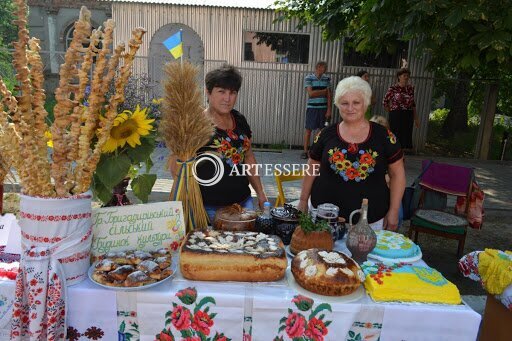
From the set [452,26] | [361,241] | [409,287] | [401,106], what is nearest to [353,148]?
[361,241]

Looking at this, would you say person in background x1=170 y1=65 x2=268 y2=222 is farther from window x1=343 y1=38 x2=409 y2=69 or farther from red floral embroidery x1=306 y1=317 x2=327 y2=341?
window x1=343 y1=38 x2=409 y2=69

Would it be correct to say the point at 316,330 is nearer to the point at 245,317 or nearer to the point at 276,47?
the point at 245,317

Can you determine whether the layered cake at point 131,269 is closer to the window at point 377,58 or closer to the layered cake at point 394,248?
the layered cake at point 394,248

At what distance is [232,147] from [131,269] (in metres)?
1.05

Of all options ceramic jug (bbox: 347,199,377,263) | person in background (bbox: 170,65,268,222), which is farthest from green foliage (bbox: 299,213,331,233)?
person in background (bbox: 170,65,268,222)

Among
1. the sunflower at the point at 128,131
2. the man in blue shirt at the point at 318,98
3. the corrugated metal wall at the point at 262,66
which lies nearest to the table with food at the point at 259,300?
the sunflower at the point at 128,131

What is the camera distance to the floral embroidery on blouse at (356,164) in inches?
88.4

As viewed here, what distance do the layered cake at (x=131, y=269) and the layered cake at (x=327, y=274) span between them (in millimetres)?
477

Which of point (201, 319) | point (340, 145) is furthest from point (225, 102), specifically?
point (201, 319)

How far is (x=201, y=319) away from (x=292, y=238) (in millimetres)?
496

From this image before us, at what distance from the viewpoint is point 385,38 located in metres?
5.23

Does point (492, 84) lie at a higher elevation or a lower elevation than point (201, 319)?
higher

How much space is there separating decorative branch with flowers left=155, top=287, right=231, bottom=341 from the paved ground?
84 centimetres

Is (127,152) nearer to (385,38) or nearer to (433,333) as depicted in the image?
(433,333)
